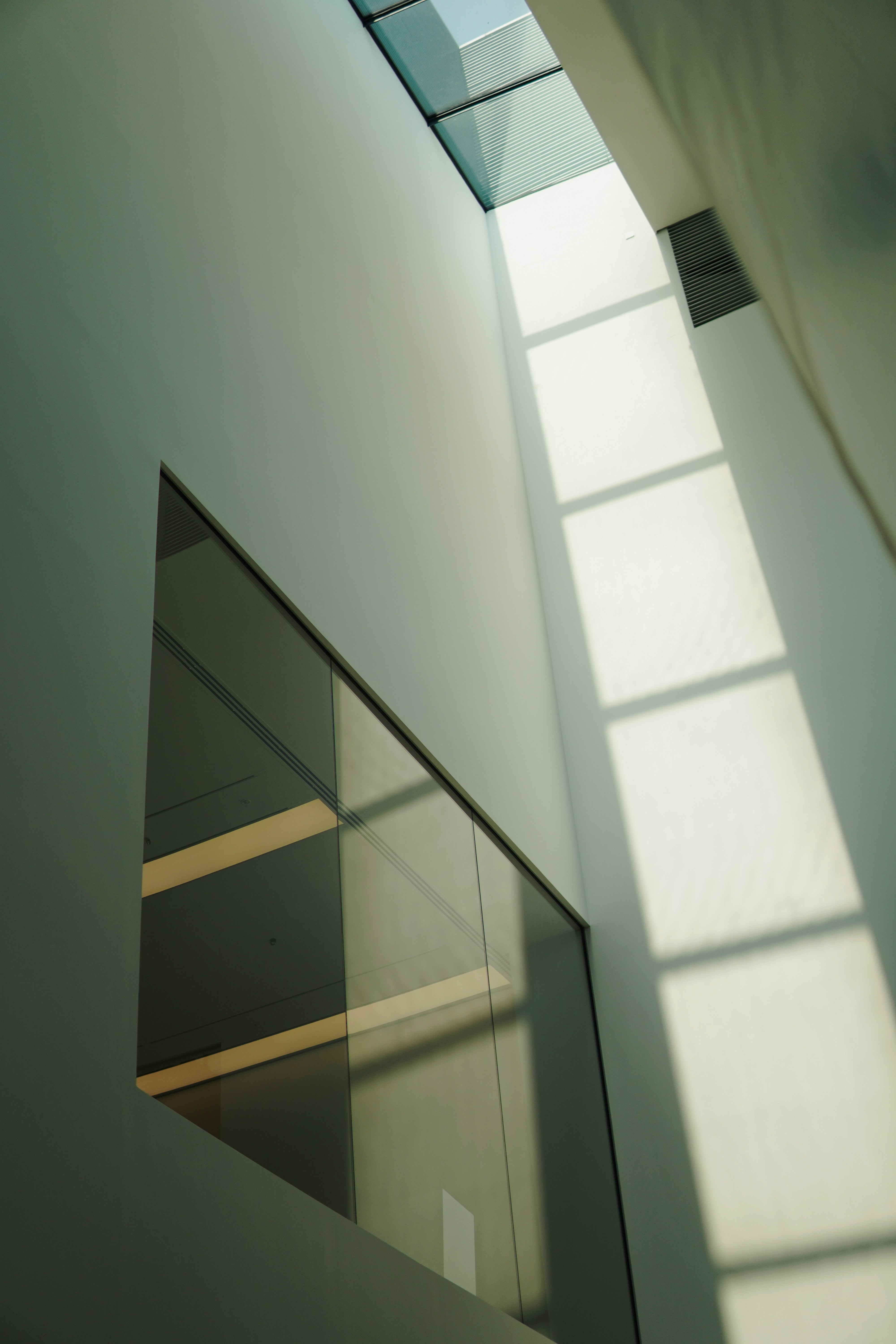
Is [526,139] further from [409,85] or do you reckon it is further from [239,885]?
[239,885]

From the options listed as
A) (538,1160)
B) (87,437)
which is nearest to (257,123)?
(87,437)

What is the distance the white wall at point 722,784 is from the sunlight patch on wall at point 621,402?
0.08 feet

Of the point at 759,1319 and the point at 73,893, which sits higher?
the point at 73,893

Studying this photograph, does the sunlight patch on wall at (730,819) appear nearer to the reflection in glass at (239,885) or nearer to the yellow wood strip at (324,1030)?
the yellow wood strip at (324,1030)

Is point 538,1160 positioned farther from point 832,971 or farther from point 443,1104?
point 832,971

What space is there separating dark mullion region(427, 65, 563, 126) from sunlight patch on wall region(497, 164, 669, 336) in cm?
104

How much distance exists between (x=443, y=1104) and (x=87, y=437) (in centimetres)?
332

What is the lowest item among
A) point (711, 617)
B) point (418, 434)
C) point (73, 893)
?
point (73, 893)

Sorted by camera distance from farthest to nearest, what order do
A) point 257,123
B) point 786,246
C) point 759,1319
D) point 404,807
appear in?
point 257,123
point 759,1319
point 404,807
point 786,246

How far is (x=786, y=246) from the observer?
1314 mm

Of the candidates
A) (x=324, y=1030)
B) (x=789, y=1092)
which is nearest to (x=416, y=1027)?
(x=324, y=1030)

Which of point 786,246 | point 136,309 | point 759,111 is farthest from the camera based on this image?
point 136,309

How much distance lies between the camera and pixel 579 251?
11594mm

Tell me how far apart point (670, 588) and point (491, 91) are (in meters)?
5.78
